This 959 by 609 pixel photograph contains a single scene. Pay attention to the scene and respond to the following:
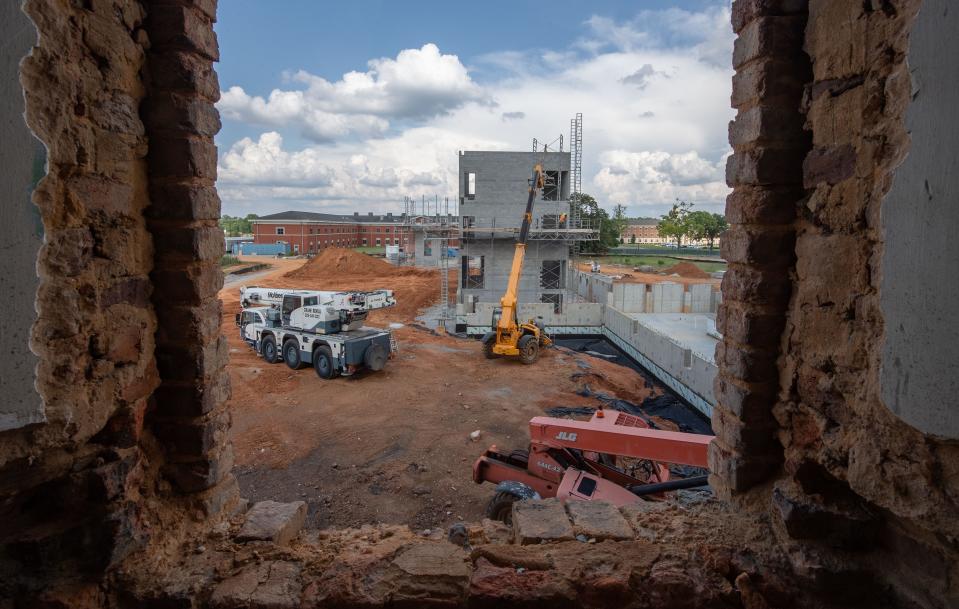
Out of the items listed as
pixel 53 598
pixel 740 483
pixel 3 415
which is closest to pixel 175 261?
pixel 3 415

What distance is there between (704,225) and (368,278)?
34131 mm

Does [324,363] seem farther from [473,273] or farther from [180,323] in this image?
[473,273]

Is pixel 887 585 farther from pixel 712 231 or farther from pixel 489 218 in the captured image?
pixel 712 231

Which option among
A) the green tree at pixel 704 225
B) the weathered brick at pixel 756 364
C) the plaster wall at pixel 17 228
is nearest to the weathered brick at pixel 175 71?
the plaster wall at pixel 17 228

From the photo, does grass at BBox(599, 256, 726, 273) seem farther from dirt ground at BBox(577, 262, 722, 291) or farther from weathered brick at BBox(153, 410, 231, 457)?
weathered brick at BBox(153, 410, 231, 457)

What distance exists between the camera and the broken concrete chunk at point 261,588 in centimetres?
264

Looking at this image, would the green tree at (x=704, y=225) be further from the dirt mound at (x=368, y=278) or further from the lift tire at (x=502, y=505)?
the lift tire at (x=502, y=505)

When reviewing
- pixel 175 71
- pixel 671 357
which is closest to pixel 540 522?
pixel 175 71

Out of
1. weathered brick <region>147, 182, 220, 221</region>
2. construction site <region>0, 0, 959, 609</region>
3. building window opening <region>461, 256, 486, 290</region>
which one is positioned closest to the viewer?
construction site <region>0, 0, 959, 609</region>

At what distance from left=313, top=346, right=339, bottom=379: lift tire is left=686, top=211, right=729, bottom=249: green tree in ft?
157

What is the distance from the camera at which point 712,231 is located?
55.3 metres

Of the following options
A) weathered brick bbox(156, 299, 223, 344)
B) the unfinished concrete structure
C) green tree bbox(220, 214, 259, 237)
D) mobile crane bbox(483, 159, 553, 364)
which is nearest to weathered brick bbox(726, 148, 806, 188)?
weathered brick bbox(156, 299, 223, 344)

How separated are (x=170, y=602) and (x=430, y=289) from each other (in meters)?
31.0

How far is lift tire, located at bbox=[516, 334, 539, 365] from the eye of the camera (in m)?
17.3
